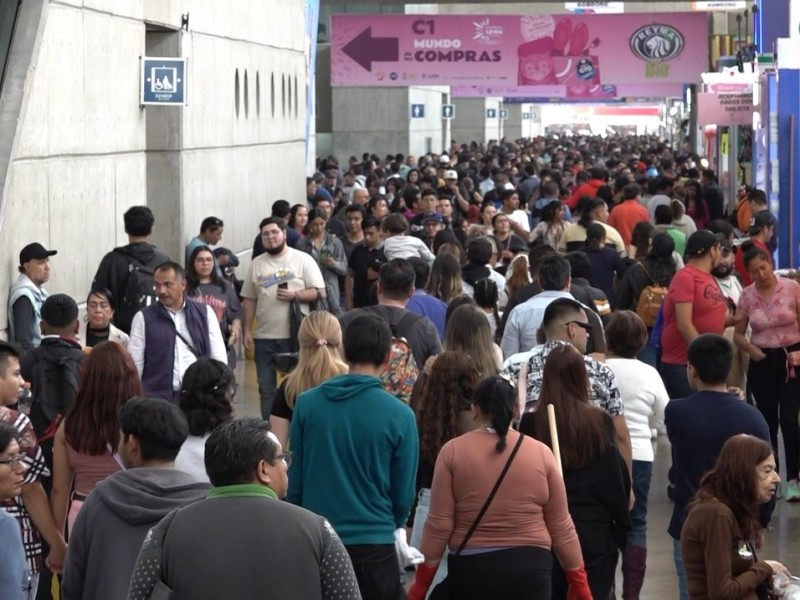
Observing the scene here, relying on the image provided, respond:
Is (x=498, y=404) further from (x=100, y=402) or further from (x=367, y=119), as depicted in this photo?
(x=367, y=119)

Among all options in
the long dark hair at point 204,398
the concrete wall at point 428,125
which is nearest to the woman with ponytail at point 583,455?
the long dark hair at point 204,398

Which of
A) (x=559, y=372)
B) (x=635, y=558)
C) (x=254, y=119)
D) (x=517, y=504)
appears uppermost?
(x=254, y=119)

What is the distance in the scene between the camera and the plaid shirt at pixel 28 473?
587cm

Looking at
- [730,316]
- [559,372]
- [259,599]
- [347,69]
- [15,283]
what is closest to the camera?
[259,599]

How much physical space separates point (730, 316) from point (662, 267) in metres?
1.16

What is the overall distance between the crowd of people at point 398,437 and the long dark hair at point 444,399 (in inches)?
0.4

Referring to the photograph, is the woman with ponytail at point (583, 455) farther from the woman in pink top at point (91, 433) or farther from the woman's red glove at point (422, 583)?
the woman in pink top at point (91, 433)

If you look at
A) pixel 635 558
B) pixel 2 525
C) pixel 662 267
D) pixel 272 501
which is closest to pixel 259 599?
pixel 272 501

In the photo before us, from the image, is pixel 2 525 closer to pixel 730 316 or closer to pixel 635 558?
pixel 635 558

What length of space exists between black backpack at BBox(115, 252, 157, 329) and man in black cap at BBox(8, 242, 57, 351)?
744 millimetres

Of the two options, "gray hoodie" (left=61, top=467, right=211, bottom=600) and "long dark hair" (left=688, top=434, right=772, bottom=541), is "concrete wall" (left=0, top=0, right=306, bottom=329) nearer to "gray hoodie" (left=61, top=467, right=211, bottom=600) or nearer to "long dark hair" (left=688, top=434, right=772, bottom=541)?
"gray hoodie" (left=61, top=467, right=211, bottom=600)

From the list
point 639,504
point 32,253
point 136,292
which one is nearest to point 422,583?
point 639,504

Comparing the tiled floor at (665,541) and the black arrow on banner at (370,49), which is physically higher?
the black arrow on banner at (370,49)

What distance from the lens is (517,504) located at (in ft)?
17.8
